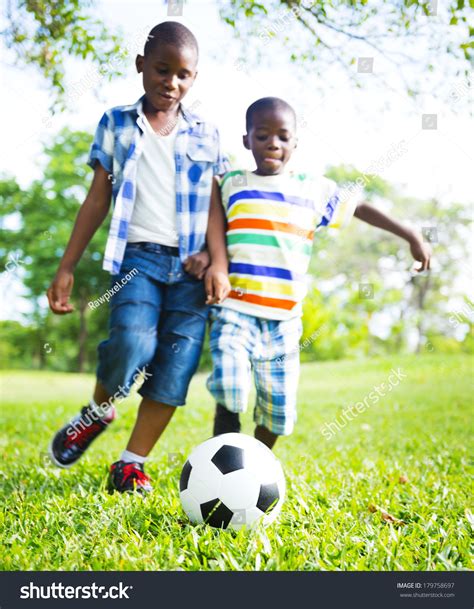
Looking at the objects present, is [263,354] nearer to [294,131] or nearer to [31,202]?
[294,131]

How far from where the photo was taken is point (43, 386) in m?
11.4

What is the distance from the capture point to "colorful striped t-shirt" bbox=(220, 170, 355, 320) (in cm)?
311

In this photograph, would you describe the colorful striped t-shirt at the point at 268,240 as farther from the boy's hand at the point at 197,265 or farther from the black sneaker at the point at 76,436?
the black sneaker at the point at 76,436

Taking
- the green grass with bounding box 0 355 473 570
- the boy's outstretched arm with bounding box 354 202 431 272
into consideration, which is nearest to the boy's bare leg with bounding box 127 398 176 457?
the green grass with bounding box 0 355 473 570

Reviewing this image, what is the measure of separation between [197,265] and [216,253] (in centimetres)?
10

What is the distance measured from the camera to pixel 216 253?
10.2 ft

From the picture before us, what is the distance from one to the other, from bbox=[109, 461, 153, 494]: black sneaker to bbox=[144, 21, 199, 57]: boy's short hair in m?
1.82

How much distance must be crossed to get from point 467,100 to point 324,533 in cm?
256

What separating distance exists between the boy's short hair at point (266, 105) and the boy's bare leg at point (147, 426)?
1.35 m

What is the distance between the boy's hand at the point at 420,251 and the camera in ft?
10.6

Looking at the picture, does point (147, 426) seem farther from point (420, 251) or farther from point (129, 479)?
point (420, 251)

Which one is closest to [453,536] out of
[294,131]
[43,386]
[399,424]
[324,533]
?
[324,533]

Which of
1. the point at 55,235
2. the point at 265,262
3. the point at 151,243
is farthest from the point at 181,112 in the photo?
the point at 55,235

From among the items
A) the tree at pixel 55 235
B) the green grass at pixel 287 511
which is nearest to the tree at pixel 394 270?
the tree at pixel 55 235
